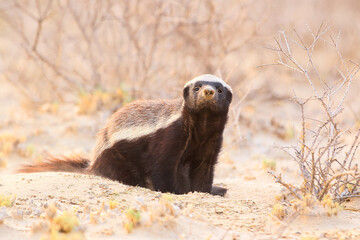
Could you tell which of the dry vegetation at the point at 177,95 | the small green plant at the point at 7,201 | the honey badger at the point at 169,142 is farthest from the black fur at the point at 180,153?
the small green plant at the point at 7,201

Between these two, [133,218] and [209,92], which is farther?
[209,92]

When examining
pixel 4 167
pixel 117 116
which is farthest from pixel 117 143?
pixel 4 167

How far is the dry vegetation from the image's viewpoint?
3496mm

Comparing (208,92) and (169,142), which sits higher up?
(208,92)

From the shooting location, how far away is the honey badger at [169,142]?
16.5ft

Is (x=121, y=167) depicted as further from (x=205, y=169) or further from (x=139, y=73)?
(x=139, y=73)

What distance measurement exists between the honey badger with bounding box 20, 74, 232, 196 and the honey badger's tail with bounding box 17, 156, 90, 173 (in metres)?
0.02

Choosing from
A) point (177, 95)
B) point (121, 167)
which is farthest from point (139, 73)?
point (121, 167)

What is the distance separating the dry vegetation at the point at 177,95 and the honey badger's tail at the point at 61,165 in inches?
32.9

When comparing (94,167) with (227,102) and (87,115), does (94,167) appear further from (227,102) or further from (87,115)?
(87,115)

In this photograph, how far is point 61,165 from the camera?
5715 millimetres

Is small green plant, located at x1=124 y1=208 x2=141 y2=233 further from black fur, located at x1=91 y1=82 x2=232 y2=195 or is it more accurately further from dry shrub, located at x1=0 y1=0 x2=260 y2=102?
dry shrub, located at x1=0 y1=0 x2=260 y2=102

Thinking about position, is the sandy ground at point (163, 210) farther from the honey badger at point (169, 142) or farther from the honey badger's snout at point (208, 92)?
the honey badger's snout at point (208, 92)

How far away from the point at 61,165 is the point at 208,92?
6.47ft
